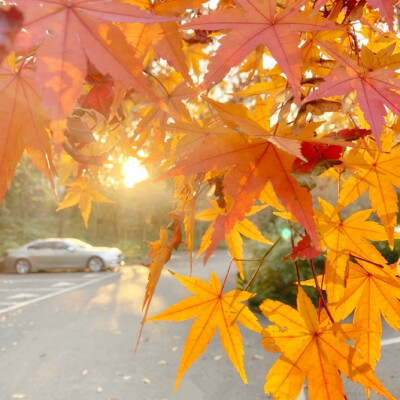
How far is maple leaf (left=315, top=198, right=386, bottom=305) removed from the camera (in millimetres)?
631

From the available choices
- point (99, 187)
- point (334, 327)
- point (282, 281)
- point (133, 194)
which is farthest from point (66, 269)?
point (334, 327)

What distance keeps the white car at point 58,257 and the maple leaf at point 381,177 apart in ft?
30.4

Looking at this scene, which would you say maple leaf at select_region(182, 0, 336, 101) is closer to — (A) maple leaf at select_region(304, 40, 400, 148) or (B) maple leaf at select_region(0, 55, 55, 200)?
(A) maple leaf at select_region(304, 40, 400, 148)

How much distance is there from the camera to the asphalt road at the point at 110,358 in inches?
111

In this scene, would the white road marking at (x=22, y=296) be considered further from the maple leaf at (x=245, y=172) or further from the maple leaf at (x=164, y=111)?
the maple leaf at (x=245, y=172)

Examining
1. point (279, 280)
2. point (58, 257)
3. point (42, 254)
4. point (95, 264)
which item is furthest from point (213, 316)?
point (42, 254)

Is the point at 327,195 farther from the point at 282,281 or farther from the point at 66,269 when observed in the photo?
the point at 66,269

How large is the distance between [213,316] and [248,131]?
406 millimetres

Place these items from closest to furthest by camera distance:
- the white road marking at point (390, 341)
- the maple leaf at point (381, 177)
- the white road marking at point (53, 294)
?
the maple leaf at point (381, 177), the white road marking at point (390, 341), the white road marking at point (53, 294)

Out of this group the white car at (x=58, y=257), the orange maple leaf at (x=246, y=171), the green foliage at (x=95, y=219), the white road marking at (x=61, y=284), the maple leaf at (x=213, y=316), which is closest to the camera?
the orange maple leaf at (x=246, y=171)

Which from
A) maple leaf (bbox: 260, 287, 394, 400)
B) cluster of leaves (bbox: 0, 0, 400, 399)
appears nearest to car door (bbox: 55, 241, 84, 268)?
cluster of leaves (bbox: 0, 0, 400, 399)

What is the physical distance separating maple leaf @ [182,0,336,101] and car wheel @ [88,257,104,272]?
9492 mm

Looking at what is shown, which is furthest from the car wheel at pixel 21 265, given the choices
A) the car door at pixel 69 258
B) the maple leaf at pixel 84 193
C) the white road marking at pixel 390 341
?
the maple leaf at pixel 84 193

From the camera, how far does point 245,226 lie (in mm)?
835
